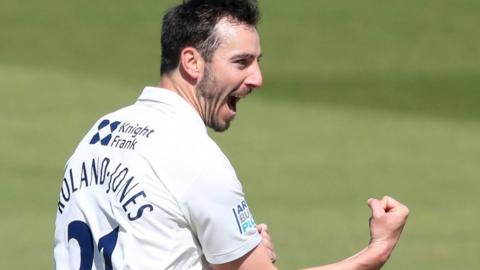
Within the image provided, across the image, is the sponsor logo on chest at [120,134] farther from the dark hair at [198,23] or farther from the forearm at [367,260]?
the forearm at [367,260]

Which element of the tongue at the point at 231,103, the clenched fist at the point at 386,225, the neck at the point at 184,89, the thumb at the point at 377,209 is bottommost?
the clenched fist at the point at 386,225

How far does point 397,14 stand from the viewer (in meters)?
15.4

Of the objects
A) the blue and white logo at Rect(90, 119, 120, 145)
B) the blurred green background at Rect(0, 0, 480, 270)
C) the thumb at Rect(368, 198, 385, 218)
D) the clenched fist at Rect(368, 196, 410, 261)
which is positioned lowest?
the blurred green background at Rect(0, 0, 480, 270)

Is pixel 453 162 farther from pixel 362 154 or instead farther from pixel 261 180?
pixel 261 180

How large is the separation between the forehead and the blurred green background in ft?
17.1

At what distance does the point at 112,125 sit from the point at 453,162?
8.46 metres

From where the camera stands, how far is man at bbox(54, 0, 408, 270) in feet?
14.2

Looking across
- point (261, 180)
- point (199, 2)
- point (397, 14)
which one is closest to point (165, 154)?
point (199, 2)

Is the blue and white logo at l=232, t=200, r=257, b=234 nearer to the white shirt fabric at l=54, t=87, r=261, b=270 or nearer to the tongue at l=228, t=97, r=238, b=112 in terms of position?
the white shirt fabric at l=54, t=87, r=261, b=270

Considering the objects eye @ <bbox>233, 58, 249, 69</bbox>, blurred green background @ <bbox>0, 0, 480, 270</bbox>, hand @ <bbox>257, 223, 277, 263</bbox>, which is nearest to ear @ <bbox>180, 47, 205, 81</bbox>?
eye @ <bbox>233, 58, 249, 69</bbox>

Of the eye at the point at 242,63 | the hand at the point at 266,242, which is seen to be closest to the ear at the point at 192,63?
the eye at the point at 242,63

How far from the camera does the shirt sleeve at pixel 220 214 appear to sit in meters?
4.29

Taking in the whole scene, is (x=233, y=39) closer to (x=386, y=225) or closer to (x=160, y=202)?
(x=160, y=202)

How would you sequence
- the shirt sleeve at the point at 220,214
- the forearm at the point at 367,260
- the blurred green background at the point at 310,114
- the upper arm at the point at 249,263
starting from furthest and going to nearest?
1. the blurred green background at the point at 310,114
2. the forearm at the point at 367,260
3. the upper arm at the point at 249,263
4. the shirt sleeve at the point at 220,214
